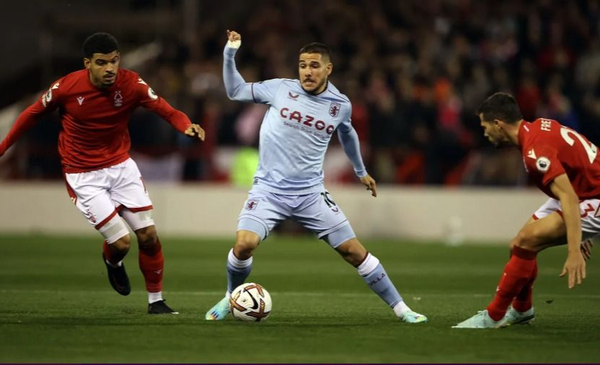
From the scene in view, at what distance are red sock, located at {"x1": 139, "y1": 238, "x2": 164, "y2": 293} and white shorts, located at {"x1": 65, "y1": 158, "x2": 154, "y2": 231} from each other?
0.22 metres

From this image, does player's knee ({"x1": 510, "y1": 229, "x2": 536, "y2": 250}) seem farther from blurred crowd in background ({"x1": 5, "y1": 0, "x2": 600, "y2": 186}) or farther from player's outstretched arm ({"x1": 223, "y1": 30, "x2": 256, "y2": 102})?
blurred crowd in background ({"x1": 5, "y1": 0, "x2": 600, "y2": 186})

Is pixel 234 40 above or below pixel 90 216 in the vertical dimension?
above

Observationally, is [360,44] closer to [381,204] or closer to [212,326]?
[381,204]

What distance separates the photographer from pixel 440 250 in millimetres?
18766

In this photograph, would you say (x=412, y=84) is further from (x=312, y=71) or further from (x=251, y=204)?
(x=251, y=204)

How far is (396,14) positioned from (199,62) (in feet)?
14.2

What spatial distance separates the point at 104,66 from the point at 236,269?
207cm

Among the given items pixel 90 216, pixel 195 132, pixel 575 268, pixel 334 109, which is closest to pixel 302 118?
pixel 334 109

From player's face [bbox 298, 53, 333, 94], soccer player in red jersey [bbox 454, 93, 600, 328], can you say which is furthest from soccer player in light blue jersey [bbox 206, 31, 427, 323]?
soccer player in red jersey [bbox 454, 93, 600, 328]

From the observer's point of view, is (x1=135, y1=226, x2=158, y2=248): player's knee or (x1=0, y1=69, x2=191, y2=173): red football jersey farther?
(x1=135, y1=226, x2=158, y2=248): player's knee

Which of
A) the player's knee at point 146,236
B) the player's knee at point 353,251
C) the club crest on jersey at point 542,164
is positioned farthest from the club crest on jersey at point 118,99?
the club crest on jersey at point 542,164

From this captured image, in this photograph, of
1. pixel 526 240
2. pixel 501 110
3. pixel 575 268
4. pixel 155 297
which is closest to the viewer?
pixel 575 268

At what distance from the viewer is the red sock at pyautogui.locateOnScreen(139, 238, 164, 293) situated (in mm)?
9883

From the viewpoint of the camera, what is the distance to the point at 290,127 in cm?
920
